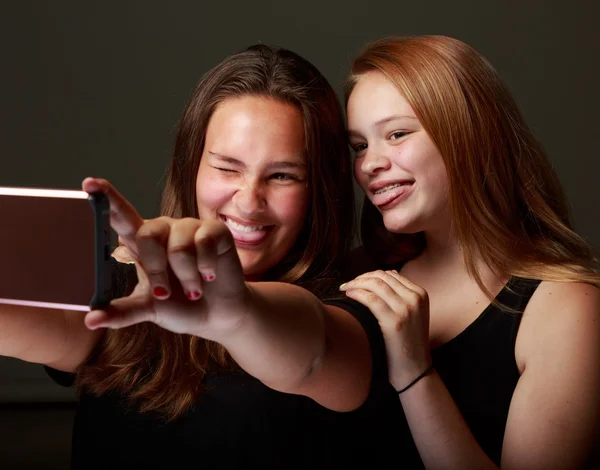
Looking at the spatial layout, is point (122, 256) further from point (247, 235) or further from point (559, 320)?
point (559, 320)

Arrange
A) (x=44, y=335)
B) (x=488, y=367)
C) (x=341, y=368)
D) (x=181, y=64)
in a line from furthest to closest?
(x=181, y=64) → (x=488, y=367) → (x=44, y=335) → (x=341, y=368)

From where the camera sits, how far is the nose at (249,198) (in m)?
1.64

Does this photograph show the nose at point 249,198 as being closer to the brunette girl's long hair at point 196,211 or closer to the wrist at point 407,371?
the brunette girl's long hair at point 196,211

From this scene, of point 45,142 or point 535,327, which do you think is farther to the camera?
point 45,142

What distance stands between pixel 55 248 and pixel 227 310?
24cm

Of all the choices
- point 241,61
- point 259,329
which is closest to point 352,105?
point 241,61

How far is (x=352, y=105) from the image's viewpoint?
1860 mm

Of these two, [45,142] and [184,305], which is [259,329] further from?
[45,142]

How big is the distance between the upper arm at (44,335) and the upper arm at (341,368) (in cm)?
45

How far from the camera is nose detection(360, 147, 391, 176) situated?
1811 mm

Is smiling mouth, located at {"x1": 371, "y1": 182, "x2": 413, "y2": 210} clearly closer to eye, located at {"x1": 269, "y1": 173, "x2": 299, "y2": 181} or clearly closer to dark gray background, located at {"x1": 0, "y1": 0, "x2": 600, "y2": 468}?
eye, located at {"x1": 269, "y1": 173, "x2": 299, "y2": 181}

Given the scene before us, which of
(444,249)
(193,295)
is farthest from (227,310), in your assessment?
(444,249)

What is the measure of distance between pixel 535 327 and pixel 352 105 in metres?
0.56

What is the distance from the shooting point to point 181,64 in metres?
3.16
